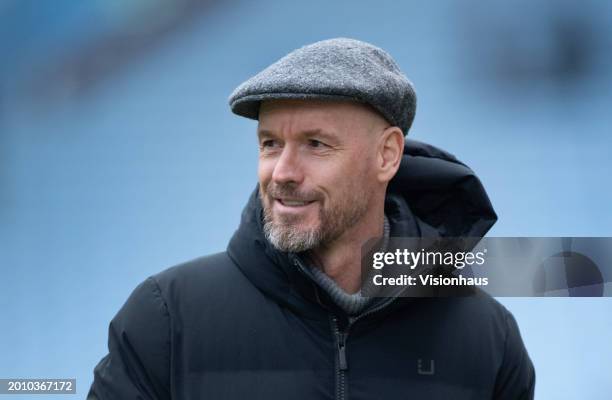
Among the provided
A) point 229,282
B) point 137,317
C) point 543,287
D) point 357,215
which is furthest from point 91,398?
point 543,287

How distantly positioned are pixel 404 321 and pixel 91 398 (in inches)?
21.8

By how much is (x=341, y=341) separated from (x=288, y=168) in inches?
11.8

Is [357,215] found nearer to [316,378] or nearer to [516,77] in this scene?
[316,378]

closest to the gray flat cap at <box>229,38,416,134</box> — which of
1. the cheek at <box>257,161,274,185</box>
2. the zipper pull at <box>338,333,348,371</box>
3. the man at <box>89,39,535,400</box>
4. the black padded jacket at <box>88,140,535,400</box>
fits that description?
the man at <box>89,39,535,400</box>

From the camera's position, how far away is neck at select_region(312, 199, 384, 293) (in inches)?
62.8

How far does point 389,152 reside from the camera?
1634mm

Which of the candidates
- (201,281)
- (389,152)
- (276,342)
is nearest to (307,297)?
(276,342)

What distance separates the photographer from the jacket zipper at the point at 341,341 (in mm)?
1497

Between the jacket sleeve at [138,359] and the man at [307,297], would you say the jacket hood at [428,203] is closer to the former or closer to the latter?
the man at [307,297]

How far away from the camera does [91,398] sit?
1.53 meters

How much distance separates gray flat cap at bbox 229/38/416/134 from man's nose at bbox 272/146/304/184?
94 millimetres

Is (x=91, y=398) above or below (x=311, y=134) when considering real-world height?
below

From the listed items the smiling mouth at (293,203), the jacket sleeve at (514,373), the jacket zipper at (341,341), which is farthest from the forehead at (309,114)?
the jacket sleeve at (514,373)

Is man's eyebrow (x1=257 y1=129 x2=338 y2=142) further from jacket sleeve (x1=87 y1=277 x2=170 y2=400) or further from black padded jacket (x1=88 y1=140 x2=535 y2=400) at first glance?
jacket sleeve (x1=87 y1=277 x2=170 y2=400)
